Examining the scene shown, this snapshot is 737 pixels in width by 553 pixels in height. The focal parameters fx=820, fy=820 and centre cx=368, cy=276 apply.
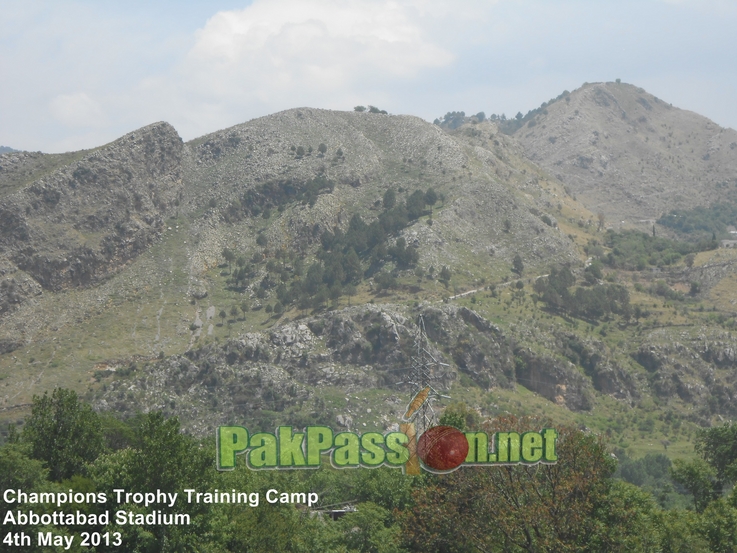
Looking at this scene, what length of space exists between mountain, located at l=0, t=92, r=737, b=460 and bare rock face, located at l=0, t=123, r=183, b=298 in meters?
0.36

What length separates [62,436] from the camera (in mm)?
50938

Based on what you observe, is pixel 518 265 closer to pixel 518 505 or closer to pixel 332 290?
pixel 332 290

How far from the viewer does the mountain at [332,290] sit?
109312mm

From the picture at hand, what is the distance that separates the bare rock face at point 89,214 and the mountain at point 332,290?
36 cm

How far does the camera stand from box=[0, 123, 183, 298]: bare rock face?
132000mm

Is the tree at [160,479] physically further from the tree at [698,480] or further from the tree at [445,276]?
the tree at [445,276]

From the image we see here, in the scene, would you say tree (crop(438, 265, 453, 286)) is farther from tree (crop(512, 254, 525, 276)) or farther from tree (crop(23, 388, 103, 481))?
tree (crop(23, 388, 103, 481))

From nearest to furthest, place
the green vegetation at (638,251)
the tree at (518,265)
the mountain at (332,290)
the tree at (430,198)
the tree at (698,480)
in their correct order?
the tree at (698,480), the mountain at (332,290), the tree at (518,265), the tree at (430,198), the green vegetation at (638,251)

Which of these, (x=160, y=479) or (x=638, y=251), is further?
(x=638, y=251)

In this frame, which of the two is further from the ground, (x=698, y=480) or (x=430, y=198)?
(x=430, y=198)

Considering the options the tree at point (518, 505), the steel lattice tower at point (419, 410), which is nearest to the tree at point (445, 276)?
the steel lattice tower at point (419, 410)

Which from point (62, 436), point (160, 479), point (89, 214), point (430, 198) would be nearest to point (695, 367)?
point (430, 198)

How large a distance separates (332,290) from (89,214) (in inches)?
1803

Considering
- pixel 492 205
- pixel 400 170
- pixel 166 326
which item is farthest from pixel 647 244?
pixel 166 326
